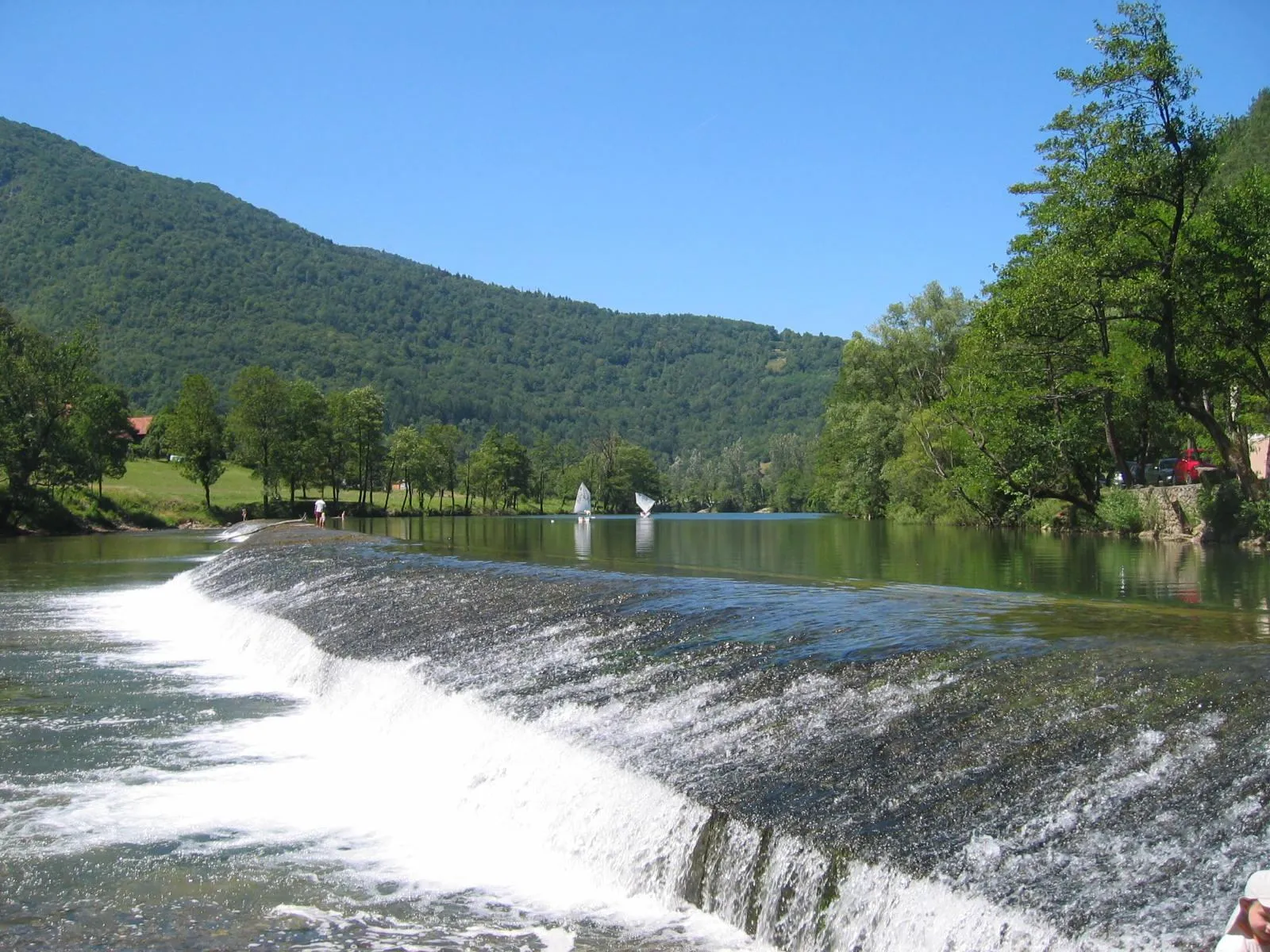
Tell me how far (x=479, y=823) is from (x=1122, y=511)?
36.4 m

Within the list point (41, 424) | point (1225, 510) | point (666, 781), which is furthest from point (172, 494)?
point (666, 781)

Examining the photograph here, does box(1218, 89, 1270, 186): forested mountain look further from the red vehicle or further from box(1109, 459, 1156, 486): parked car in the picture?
the red vehicle

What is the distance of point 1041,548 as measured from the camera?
35.4 meters

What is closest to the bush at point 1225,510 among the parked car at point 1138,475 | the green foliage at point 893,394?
the parked car at point 1138,475

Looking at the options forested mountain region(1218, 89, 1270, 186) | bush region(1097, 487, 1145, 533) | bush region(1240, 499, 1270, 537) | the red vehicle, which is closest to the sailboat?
forested mountain region(1218, 89, 1270, 186)

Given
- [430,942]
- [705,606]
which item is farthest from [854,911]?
[705,606]

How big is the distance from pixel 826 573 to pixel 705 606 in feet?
35.2

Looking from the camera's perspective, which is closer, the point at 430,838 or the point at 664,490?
the point at 430,838

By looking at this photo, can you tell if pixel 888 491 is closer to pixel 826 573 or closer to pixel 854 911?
pixel 826 573

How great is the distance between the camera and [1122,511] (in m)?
40.2

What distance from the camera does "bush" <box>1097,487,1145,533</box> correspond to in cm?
3972

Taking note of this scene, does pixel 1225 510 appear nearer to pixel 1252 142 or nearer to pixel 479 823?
pixel 479 823

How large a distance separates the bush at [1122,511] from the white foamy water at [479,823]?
3347 cm

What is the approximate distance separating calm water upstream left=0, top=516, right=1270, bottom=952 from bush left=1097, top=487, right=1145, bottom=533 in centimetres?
2652
